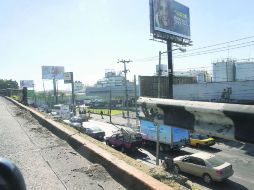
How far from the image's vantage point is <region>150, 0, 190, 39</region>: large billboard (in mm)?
44844

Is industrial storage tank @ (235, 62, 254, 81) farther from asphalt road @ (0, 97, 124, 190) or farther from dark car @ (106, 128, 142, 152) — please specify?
asphalt road @ (0, 97, 124, 190)

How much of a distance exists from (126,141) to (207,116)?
23286mm

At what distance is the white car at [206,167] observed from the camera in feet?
58.0

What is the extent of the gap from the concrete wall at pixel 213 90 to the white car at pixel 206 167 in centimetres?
2124

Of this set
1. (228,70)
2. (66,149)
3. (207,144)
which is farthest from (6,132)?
(228,70)

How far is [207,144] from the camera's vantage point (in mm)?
29297

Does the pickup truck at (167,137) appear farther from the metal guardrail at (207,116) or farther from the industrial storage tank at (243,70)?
the industrial storage tank at (243,70)

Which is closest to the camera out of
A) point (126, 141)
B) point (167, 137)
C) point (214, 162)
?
point (214, 162)

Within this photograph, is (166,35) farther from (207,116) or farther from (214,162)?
(207,116)

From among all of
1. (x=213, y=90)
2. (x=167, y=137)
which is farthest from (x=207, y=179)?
(x=213, y=90)

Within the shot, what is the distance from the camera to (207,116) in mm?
3525

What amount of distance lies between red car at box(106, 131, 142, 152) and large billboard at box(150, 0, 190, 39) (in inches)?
844

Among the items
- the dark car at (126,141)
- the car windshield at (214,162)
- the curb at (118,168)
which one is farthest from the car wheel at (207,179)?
the curb at (118,168)

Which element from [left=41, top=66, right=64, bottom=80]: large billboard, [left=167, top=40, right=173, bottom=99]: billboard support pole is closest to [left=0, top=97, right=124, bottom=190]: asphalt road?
[left=167, top=40, right=173, bottom=99]: billboard support pole
